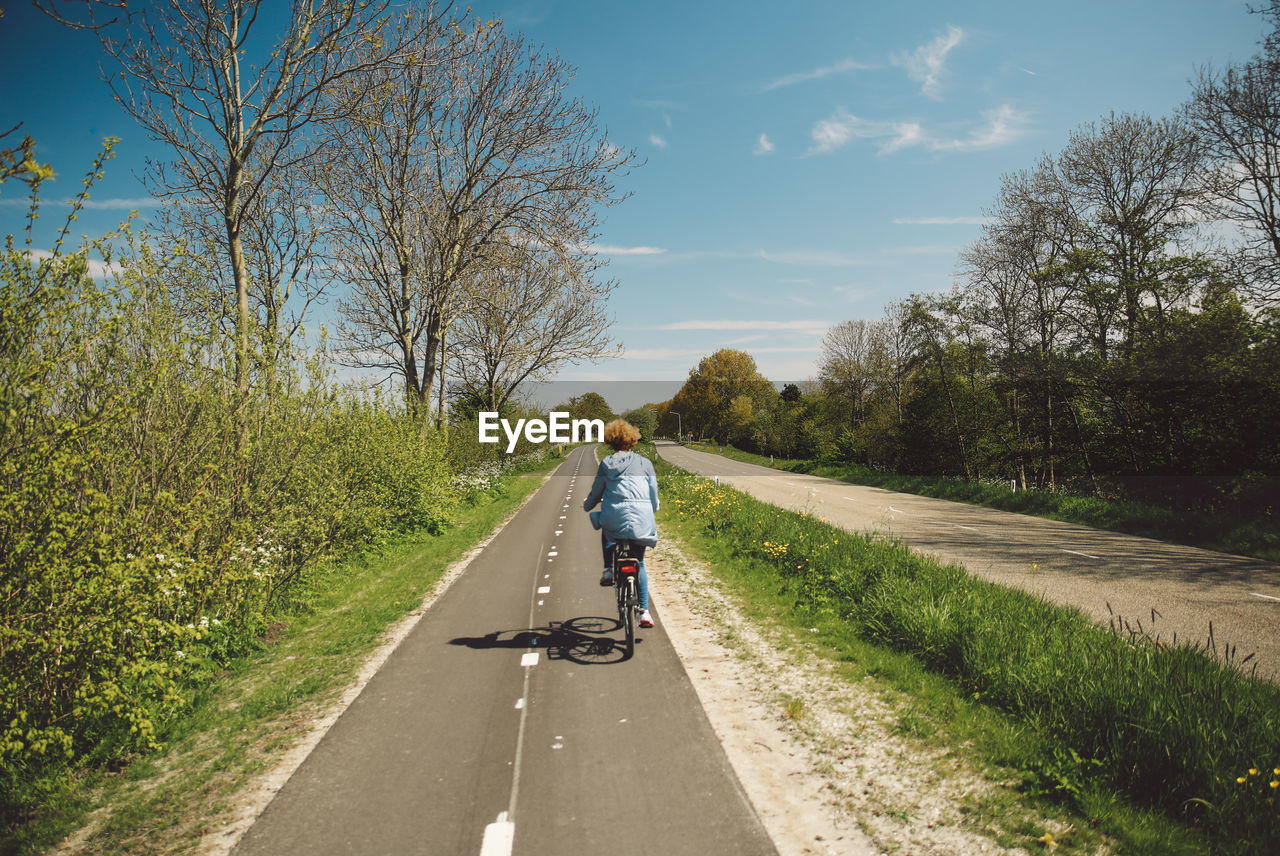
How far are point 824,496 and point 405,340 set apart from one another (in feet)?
53.0

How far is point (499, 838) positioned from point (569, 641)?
3.30 meters

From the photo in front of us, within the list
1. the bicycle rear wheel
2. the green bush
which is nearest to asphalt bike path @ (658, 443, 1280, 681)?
the bicycle rear wheel

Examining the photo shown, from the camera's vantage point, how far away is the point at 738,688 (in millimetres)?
5207

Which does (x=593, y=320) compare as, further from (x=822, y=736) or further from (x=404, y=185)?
(x=822, y=736)

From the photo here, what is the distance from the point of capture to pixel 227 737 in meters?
4.47

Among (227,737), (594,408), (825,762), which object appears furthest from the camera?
(594,408)

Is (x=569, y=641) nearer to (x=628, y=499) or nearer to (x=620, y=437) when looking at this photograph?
(x=628, y=499)

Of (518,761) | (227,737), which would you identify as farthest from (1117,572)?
(227,737)

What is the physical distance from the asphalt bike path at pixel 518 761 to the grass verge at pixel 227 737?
1.23 ft

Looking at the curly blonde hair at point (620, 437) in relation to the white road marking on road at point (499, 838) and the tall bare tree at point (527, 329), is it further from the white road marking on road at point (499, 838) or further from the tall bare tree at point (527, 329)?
the tall bare tree at point (527, 329)

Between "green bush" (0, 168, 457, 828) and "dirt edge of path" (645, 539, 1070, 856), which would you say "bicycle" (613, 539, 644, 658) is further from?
"green bush" (0, 168, 457, 828)

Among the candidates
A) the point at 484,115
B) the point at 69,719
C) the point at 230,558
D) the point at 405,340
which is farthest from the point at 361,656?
the point at 484,115

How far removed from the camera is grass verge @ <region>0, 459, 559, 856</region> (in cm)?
337

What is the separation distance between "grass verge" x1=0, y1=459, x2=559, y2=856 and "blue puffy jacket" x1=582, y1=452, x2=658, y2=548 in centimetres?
281
